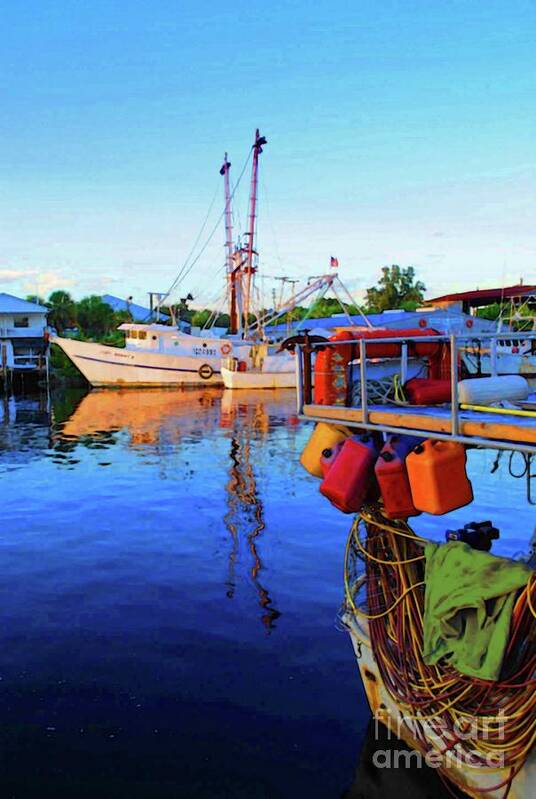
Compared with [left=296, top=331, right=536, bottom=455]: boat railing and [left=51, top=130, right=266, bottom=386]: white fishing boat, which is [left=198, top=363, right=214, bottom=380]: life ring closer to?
[left=51, top=130, right=266, bottom=386]: white fishing boat

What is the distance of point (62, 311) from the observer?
9531cm

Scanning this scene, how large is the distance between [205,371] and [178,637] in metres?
51.8

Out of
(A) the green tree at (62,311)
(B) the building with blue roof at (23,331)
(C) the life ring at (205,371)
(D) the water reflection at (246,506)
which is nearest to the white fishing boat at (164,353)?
(C) the life ring at (205,371)

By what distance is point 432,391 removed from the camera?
650 cm

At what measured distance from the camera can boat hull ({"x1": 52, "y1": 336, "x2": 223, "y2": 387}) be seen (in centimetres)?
5850

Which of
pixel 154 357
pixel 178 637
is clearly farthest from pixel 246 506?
pixel 154 357

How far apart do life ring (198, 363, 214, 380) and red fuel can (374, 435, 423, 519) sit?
2154 inches

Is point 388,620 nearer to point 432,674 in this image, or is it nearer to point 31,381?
point 432,674

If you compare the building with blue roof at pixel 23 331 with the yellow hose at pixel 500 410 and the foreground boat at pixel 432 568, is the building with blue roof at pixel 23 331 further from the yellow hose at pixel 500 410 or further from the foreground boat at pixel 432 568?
the yellow hose at pixel 500 410

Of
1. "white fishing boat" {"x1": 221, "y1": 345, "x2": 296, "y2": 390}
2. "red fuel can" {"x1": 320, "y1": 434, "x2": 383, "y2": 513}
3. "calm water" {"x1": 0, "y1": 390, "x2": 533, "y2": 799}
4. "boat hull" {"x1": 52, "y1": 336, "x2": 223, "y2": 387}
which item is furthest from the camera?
"boat hull" {"x1": 52, "y1": 336, "x2": 223, "y2": 387}

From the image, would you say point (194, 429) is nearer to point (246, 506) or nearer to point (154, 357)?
point (246, 506)

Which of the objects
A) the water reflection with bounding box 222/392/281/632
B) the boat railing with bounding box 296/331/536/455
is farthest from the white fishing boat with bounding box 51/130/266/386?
the boat railing with bounding box 296/331/536/455

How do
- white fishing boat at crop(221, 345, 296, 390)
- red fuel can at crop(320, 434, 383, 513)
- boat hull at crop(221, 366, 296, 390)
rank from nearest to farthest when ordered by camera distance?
red fuel can at crop(320, 434, 383, 513), boat hull at crop(221, 366, 296, 390), white fishing boat at crop(221, 345, 296, 390)

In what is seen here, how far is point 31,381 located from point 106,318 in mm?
34398
